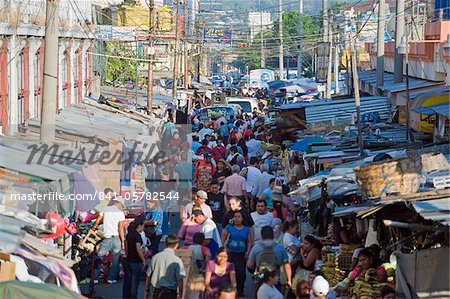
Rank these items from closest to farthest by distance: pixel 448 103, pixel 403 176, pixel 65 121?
1. pixel 403 176
2. pixel 448 103
3. pixel 65 121

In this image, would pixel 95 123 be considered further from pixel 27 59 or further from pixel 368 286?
pixel 368 286

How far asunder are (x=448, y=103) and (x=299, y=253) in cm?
456

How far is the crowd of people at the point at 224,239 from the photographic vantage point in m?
12.8

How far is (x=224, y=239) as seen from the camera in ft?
48.3

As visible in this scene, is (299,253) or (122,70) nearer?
(299,253)

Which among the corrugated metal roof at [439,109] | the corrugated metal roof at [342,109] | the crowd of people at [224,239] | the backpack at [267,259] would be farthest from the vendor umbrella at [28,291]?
the corrugated metal roof at [342,109]

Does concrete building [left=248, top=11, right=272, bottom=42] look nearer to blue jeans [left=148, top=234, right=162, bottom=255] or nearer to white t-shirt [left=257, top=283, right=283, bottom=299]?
blue jeans [left=148, top=234, right=162, bottom=255]

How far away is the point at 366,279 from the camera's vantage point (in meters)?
11.8

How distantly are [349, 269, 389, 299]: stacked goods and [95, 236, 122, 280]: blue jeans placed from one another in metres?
5.05

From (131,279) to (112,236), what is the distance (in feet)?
4.97

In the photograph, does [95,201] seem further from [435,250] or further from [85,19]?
[85,19]

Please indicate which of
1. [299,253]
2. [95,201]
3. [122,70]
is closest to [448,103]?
[299,253]

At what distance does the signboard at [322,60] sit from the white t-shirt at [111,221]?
88.2 feet

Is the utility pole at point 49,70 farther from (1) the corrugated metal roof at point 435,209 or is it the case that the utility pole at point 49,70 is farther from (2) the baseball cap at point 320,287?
(1) the corrugated metal roof at point 435,209
